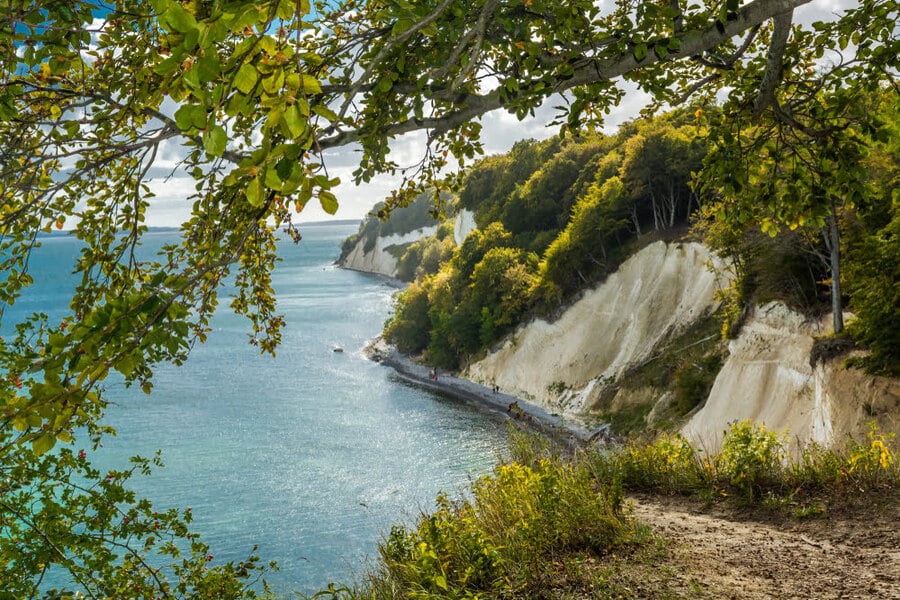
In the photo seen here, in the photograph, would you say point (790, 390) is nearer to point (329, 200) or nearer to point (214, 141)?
point (329, 200)

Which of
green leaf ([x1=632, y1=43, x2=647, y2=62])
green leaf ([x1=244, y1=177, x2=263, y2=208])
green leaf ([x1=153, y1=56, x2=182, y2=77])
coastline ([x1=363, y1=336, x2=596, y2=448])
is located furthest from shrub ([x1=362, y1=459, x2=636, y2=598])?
coastline ([x1=363, y1=336, x2=596, y2=448])

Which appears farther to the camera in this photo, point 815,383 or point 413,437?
point 413,437

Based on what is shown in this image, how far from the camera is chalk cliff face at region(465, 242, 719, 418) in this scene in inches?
1315

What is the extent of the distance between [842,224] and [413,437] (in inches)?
1079

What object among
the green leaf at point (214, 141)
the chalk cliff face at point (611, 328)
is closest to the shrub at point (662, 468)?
the green leaf at point (214, 141)

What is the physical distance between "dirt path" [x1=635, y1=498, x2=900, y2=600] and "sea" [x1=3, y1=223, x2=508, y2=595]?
877cm

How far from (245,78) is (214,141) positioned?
0.19 m

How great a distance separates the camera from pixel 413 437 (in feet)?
126

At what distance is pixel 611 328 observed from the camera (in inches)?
1467

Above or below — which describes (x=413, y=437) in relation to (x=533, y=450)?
below

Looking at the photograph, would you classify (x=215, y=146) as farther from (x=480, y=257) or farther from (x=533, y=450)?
(x=480, y=257)

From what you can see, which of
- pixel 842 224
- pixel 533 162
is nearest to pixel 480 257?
pixel 533 162

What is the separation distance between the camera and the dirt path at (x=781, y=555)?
192 inches

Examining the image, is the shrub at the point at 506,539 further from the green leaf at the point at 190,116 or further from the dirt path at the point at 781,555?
the green leaf at the point at 190,116
